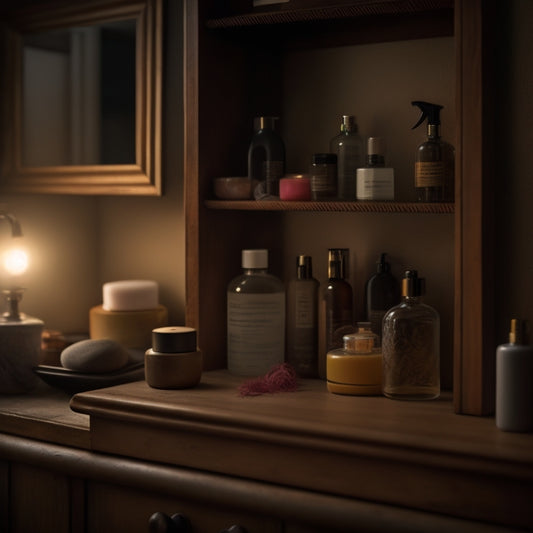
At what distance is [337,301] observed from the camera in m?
1.49

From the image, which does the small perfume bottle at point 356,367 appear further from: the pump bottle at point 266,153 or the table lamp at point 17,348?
the table lamp at point 17,348

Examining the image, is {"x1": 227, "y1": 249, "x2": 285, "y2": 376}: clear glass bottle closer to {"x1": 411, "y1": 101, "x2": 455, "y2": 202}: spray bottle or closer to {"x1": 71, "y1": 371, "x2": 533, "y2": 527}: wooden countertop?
{"x1": 71, "y1": 371, "x2": 533, "y2": 527}: wooden countertop

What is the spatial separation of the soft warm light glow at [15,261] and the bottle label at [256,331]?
1.48 ft

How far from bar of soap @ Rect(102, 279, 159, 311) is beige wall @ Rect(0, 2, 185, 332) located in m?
0.08

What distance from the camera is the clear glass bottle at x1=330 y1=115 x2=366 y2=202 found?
1453 millimetres

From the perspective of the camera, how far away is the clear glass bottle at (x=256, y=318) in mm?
1532

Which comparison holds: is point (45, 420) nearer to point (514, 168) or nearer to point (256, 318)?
point (256, 318)

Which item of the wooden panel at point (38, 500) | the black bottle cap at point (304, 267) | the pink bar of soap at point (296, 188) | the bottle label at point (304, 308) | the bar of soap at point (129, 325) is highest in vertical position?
the pink bar of soap at point (296, 188)

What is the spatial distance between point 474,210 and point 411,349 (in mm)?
245

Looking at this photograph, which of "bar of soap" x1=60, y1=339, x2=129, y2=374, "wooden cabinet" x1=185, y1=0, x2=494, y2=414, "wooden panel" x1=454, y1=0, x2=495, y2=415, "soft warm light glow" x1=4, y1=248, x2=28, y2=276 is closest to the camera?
"wooden panel" x1=454, y1=0, x2=495, y2=415

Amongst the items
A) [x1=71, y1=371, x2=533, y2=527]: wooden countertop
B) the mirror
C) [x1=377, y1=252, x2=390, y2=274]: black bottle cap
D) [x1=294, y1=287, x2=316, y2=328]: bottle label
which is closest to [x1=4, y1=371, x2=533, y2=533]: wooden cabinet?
[x1=71, y1=371, x2=533, y2=527]: wooden countertop

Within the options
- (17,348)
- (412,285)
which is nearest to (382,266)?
(412,285)

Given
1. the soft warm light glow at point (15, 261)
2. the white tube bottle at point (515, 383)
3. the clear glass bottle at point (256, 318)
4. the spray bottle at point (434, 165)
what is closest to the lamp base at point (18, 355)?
the soft warm light glow at point (15, 261)

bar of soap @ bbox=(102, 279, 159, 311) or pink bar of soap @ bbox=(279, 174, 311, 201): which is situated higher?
pink bar of soap @ bbox=(279, 174, 311, 201)
